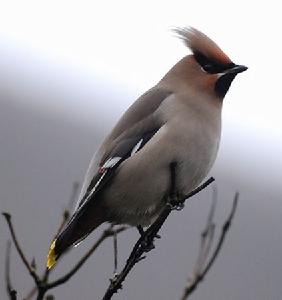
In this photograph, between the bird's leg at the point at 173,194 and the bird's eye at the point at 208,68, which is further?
the bird's eye at the point at 208,68

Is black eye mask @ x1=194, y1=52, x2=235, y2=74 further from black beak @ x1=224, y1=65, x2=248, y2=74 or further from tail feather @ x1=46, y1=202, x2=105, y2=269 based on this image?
tail feather @ x1=46, y1=202, x2=105, y2=269

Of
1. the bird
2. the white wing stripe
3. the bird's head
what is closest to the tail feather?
the bird

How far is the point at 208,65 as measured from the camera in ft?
13.6

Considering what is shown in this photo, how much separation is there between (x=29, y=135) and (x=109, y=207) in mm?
4103

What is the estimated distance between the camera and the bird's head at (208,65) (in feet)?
13.4

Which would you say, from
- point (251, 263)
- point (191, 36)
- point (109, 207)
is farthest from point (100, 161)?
point (251, 263)

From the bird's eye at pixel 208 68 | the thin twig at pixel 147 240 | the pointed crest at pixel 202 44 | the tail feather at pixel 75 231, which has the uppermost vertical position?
the pointed crest at pixel 202 44

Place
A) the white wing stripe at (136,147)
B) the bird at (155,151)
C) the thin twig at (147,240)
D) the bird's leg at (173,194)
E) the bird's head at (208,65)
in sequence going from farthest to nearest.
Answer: the bird's head at (208,65) < the white wing stripe at (136,147) < the bird at (155,151) < the bird's leg at (173,194) < the thin twig at (147,240)

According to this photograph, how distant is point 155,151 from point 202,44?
0.54m

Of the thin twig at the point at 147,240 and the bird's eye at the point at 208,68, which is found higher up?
the bird's eye at the point at 208,68

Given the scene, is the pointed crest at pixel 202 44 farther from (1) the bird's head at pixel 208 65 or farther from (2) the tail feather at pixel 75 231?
(2) the tail feather at pixel 75 231

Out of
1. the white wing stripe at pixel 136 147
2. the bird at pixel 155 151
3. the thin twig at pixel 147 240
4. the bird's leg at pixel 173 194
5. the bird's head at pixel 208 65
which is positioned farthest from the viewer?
the bird's head at pixel 208 65

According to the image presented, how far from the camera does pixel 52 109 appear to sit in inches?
339

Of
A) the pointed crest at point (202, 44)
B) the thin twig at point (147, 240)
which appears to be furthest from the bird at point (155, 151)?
the thin twig at point (147, 240)
